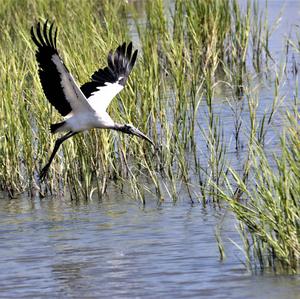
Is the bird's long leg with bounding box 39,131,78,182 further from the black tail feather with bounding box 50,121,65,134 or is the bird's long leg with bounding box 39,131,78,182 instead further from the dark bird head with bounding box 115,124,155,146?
the dark bird head with bounding box 115,124,155,146

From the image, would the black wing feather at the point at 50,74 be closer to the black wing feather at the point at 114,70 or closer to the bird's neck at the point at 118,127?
the bird's neck at the point at 118,127

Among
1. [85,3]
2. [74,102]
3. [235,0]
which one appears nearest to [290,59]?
[235,0]

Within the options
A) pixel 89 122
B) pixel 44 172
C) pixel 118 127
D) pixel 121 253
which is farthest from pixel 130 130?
pixel 121 253

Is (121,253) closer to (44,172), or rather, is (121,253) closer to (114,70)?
(44,172)

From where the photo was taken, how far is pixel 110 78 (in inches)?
324

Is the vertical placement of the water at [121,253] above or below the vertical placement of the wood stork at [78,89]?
below

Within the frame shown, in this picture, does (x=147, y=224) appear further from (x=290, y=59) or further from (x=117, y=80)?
(x=290, y=59)

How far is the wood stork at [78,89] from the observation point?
706 cm

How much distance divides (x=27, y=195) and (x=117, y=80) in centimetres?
124

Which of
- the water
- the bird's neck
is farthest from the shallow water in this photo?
the bird's neck

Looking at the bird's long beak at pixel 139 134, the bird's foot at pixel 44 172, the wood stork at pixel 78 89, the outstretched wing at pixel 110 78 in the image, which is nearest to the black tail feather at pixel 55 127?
the wood stork at pixel 78 89

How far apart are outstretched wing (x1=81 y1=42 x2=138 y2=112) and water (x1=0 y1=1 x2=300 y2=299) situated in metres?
0.80

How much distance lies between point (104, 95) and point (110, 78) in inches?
8.5

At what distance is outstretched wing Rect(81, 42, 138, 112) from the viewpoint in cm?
806
